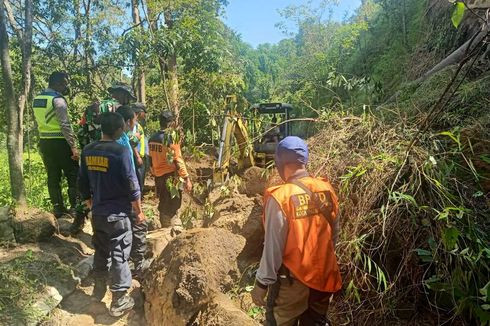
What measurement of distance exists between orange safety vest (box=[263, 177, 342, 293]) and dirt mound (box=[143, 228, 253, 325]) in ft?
2.39

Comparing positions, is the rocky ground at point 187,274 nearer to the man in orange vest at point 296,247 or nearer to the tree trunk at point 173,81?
the man in orange vest at point 296,247

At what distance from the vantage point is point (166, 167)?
5461 mm

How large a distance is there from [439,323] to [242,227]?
192 cm

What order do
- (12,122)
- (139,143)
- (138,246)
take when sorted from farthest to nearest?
1. (139,143)
2. (12,122)
3. (138,246)

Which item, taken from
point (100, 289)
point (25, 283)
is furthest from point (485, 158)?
point (25, 283)

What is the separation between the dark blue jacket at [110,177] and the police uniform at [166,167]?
1.21m

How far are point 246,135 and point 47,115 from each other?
10.0 feet

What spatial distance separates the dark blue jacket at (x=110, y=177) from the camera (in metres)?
3.68

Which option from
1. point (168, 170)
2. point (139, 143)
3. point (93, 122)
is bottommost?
point (168, 170)

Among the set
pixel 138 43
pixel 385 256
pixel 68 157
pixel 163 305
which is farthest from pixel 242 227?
pixel 138 43

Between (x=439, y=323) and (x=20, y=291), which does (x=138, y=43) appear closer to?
(x=20, y=291)

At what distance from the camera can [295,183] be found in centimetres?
236

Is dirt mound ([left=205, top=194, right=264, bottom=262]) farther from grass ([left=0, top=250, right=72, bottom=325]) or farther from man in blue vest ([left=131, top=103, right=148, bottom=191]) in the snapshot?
grass ([left=0, top=250, right=72, bottom=325])

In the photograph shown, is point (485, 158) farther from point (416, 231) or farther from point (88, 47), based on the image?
point (88, 47)
